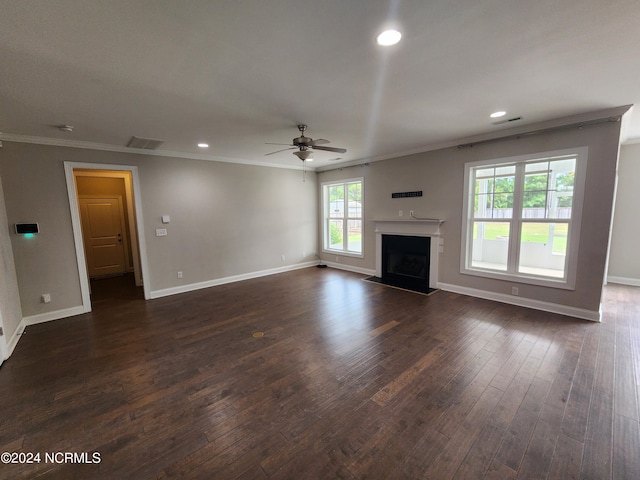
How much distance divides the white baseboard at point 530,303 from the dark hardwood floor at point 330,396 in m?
0.20

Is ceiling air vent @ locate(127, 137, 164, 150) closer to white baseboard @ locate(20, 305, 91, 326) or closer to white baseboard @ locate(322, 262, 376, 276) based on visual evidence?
white baseboard @ locate(20, 305, 91, 326)

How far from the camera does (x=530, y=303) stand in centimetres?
400

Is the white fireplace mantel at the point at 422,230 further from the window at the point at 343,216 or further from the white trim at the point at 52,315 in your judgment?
the white trim at the point at 52,315

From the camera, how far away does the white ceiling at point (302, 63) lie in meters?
1.55

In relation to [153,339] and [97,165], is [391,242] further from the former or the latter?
[97,165]

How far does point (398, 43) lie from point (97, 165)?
15.9ft

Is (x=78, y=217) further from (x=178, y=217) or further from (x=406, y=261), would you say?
(x=406, y=261)

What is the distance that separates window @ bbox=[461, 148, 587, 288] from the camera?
3.66m

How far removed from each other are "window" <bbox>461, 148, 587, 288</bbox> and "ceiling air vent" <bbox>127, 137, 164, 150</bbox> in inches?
205

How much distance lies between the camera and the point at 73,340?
3.29 metres

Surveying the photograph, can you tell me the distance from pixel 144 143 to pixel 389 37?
13.5ft

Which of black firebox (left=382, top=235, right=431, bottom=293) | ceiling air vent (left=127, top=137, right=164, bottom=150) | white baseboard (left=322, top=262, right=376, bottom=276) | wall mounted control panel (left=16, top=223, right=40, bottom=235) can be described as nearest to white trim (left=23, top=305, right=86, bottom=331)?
wall mounted control panel (left=16, top=223, right=40, bottom=235)

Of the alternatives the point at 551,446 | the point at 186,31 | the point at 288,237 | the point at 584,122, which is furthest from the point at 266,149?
the point at 551,446

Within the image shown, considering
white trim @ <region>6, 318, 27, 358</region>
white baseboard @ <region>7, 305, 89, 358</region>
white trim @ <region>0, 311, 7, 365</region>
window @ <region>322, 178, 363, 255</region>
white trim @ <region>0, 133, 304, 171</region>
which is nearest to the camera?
white trim @ <region>0, 311, 7, 365</region>
